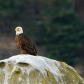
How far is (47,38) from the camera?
84.5ft

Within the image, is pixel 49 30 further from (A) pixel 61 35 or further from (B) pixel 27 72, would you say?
(B) pixel 27 72

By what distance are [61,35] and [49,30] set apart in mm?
1371

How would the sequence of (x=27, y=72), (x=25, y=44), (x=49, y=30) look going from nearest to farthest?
1. (x=27, y=72)
2. (x=25, y=44)
3. (x=49, y=30)

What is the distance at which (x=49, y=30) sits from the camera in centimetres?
2588

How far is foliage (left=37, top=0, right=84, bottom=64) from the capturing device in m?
24.8

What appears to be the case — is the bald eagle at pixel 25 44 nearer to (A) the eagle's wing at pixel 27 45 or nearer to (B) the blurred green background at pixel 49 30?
(A) the eagle's wing at pixel 27 45

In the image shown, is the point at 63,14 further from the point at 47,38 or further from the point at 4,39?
the point at 4,39

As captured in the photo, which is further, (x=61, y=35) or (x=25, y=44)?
(x=61, y=35)

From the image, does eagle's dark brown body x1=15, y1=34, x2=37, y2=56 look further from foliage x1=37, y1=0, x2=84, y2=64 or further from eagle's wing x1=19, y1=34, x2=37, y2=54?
foliage x1=37, y1=0, x2=84, y2=64

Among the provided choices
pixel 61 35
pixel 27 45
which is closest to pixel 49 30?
pixel 61 35

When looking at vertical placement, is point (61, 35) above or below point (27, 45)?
above

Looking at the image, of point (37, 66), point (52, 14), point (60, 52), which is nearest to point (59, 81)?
point (37, 66)

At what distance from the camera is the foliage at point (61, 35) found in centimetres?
2478

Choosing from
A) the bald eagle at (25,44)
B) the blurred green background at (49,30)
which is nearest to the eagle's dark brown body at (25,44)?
the bald eagle at (25,44)
